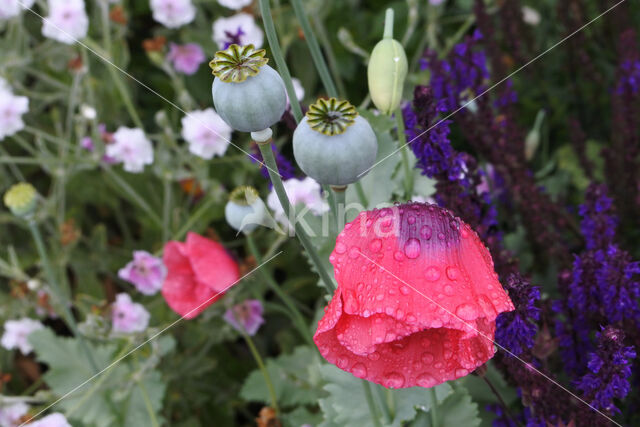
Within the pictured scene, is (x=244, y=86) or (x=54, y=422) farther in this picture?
(x=54, y=422)

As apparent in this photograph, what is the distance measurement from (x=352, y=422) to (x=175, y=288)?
10.3 inches

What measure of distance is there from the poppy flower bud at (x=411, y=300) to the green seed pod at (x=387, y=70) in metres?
0.07

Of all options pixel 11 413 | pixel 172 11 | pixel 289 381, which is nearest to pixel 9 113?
pixel 172 11

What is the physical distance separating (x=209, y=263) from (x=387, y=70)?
38 centimetres

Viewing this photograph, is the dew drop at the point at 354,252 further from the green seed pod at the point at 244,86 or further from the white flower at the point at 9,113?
the white flower at the point at 9,113

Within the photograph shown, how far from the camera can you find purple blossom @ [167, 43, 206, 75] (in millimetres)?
1068

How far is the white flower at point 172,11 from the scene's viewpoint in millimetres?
996

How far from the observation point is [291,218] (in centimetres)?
44

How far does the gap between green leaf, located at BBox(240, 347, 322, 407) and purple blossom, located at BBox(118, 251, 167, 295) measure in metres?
0.17

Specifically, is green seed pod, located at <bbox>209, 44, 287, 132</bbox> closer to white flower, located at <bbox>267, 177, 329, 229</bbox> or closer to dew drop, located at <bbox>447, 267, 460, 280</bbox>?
dew drop, located at <bbox>447, 267, 460, 280</bbox>

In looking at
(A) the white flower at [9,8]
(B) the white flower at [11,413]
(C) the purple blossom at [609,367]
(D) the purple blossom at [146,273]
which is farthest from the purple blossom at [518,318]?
(A) the white flower at [9,8]

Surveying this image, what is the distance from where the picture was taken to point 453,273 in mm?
410

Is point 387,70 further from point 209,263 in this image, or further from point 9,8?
point 9,8

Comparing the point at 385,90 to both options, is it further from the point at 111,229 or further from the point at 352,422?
the point at 111,229
